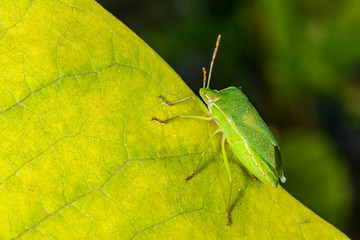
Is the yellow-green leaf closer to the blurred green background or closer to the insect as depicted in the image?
the insect

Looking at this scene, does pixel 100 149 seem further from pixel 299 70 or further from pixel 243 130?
pixel 299 70

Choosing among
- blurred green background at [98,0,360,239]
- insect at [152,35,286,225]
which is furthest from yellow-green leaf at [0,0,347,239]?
blurred green background at [98,0,360,239]

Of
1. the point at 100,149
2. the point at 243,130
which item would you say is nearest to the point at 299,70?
the point at 243,130

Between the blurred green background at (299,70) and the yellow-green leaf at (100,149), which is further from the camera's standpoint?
the blurred green background at (299,70)

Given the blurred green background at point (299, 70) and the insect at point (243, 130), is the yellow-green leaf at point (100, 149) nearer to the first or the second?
the insect at point (243, 130)

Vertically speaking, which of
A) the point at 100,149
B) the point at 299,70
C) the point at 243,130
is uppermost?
the point at 100,149

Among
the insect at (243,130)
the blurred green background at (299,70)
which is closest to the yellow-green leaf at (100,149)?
the insect at (243,130)

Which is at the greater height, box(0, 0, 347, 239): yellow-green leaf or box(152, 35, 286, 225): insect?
box(0, 0, 347, 239): yellow-green leaf
